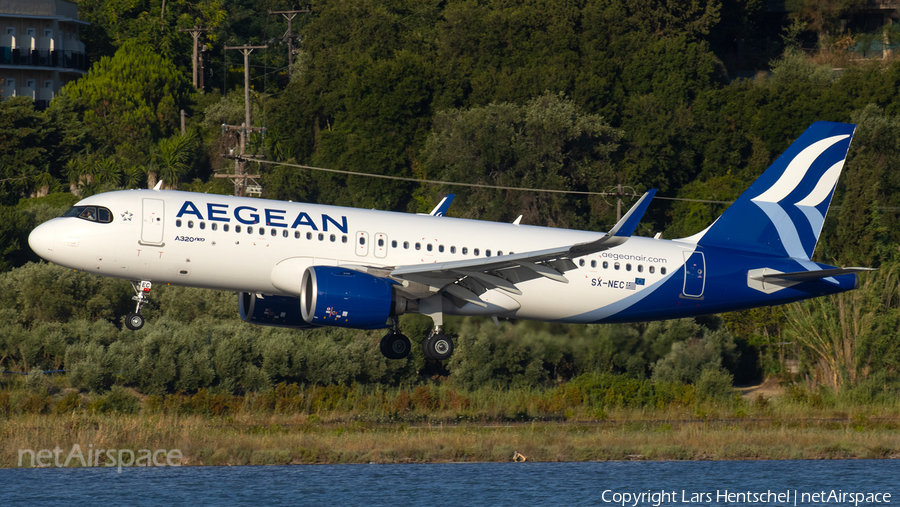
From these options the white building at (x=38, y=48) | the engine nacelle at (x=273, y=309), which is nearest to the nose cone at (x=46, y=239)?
the engine nacelle at (x=273, y=309)

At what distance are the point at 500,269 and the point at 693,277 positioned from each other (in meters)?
6.20

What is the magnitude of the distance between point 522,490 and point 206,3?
79.6m

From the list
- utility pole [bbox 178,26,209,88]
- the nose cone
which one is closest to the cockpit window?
the nose cone

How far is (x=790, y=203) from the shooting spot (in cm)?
3881

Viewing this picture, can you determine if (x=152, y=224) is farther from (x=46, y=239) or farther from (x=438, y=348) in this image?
(x=438, y=348)

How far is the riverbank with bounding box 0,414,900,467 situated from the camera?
42375 millimetres

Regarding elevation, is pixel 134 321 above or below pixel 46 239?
below

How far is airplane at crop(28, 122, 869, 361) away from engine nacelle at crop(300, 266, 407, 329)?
0.12ft

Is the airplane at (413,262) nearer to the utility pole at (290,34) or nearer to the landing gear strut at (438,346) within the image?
the landing gear strut at (438,346)

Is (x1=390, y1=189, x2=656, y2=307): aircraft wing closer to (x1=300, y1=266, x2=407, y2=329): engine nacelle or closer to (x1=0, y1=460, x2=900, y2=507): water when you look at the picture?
(x1=300, y1=266, x2=407, y2=329): engine nacelle

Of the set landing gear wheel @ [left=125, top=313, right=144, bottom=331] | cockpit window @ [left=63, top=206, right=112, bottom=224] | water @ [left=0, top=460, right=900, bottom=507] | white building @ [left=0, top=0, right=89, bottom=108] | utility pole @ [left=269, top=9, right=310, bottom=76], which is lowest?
water @ [left=0, top=460, right=900, bottom=507]

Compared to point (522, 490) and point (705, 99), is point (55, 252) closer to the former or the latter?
point (522, 490)

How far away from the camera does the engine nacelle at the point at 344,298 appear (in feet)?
105

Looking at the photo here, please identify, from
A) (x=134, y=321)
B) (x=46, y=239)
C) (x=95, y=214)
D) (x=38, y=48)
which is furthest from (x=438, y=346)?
(x=38, y=48)
